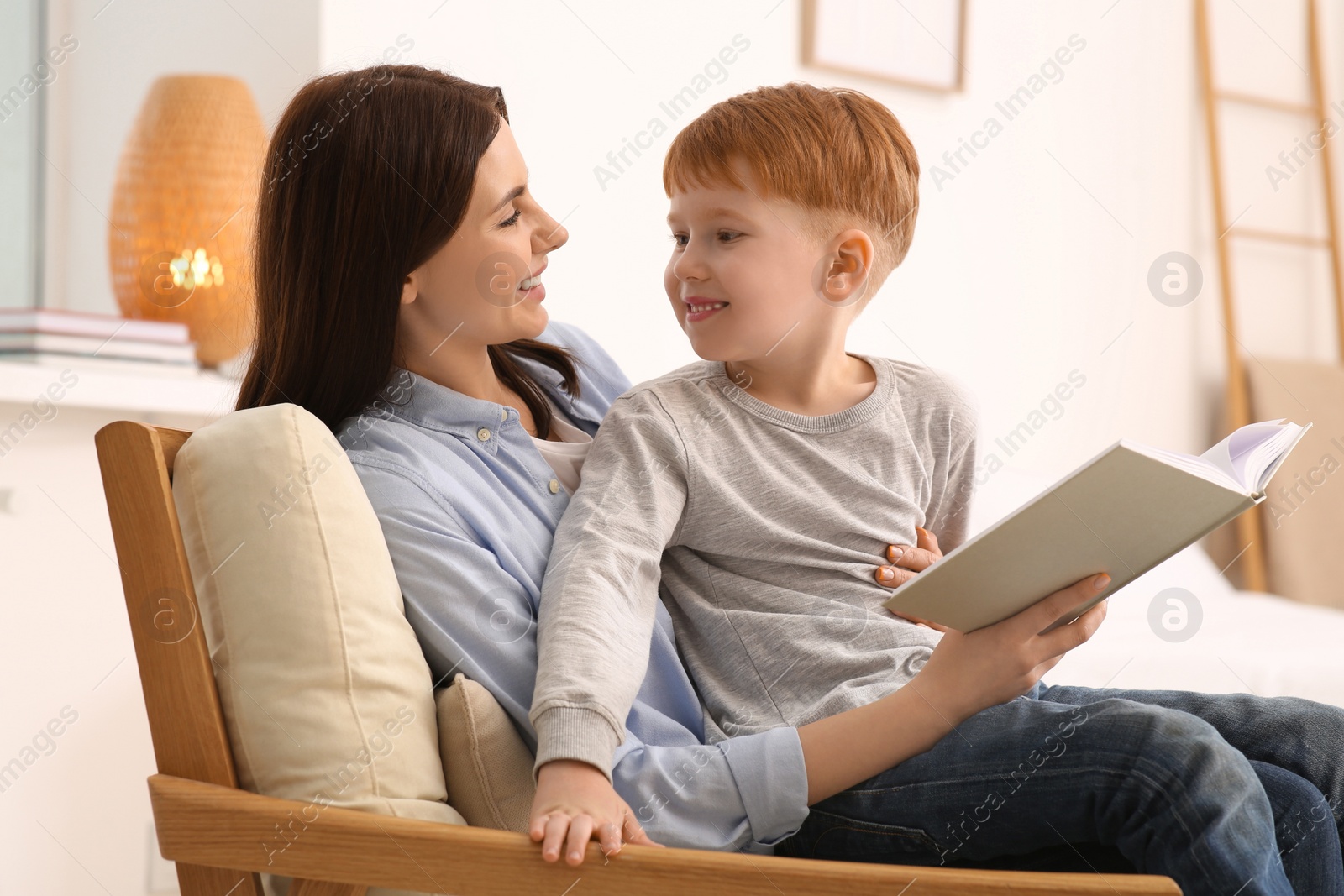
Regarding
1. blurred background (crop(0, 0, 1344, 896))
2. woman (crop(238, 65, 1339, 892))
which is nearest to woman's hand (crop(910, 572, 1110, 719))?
woman (crop(238, 65, 1339, 892))

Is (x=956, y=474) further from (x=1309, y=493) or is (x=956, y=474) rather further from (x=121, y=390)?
(x=1309, y=493)

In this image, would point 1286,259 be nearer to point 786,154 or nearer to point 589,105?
point 589,105

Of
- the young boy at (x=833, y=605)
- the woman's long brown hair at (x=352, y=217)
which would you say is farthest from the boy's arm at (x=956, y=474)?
the woman's long brown hair at (x=352, y=217)

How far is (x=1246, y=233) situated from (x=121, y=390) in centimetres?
319

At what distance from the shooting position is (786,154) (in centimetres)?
120

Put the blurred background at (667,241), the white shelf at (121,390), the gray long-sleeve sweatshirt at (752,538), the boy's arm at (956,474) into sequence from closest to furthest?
the gray long-sleeve sweatshirt at (752,538)
the boy's arm at (956,474)
the white shelf at (121,390)
the blurred background at (667,241)

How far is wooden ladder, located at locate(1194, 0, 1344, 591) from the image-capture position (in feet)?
11.5

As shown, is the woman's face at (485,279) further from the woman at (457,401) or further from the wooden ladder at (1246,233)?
the wooden ladder at (1246,233)

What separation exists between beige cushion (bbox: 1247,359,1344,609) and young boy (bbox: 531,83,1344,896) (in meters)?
2.58

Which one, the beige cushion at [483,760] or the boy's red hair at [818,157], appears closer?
the beige cushion at [483,760]

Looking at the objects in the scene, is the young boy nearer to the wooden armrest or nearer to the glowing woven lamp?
the wooden armrest

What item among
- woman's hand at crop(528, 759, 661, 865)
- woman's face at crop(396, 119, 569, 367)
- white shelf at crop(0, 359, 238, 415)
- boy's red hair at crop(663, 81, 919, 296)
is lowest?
white shelf at crop(0, 359, 238, 415)

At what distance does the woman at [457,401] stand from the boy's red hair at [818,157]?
0.19 m

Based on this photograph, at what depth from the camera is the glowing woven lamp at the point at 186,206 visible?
6.09 feet
